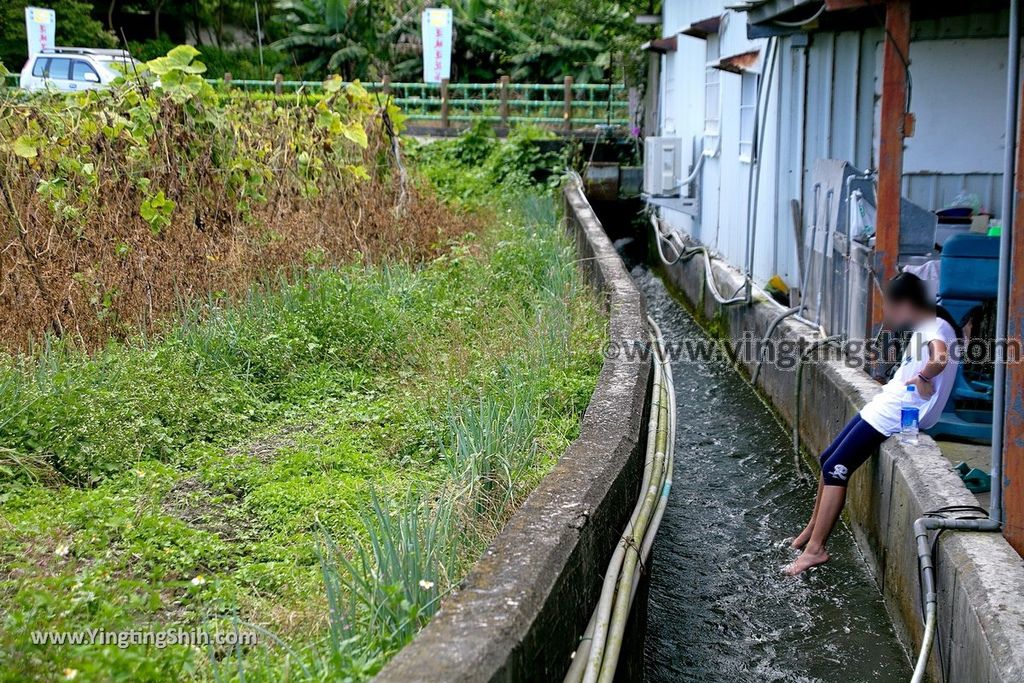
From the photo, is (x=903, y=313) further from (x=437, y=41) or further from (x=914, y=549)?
(x=437, y=41)

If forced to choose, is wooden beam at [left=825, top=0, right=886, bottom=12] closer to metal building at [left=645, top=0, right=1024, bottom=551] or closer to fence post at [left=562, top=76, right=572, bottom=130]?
metal building at [left=645, top=0, right=1024, bottom=551]

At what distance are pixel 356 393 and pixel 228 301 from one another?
59.0 inches

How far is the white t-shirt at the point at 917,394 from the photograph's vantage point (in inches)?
205

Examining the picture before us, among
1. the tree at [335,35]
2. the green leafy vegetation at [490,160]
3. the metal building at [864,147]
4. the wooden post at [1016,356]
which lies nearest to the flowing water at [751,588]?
the metal building at [864,147]

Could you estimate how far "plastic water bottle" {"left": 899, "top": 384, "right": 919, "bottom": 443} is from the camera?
5.21 meters

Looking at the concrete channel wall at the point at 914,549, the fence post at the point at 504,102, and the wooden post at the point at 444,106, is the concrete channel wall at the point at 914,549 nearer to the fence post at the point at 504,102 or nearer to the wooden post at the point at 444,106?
the fence post at the point at 504,102

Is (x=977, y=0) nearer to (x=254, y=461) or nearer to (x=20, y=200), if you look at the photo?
(x=254, y=461)

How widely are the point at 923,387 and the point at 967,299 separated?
37.4 inches

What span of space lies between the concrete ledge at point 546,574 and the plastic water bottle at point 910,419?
1.24 metres

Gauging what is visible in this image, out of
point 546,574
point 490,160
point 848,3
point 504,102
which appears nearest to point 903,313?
point 848,3

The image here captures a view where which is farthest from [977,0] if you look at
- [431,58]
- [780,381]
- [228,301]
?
[431,58]

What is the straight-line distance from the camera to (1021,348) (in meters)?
3.76

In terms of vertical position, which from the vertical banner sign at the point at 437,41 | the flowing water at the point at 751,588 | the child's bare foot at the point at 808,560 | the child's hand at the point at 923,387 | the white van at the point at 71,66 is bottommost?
the flowing water at the point at 751,588

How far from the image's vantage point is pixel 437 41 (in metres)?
24.0
